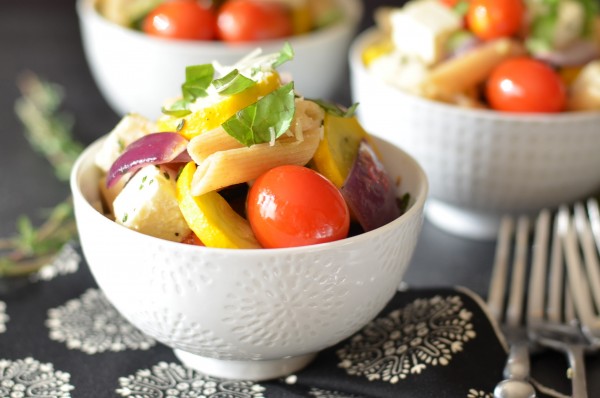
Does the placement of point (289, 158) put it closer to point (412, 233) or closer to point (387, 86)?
point (412, 233)

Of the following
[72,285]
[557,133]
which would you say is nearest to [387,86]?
[557,133]

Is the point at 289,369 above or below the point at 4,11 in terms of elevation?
above

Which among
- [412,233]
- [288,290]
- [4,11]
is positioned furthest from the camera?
[4,11]

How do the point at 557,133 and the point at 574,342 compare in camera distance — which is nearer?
the point at 574,342

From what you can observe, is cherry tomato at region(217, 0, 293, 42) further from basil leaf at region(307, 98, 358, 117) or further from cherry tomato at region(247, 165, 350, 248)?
cherry tomato at region(247, 165, 350, 248)

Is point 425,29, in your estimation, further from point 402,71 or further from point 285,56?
point 285,56

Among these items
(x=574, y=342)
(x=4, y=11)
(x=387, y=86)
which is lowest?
(x=4, y=11)

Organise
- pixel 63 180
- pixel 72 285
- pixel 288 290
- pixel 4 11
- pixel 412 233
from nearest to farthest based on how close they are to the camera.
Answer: pixel 288 290 < pixel 412 233 < pixel 72 285 < pixel 63 180 < pixel 4 11

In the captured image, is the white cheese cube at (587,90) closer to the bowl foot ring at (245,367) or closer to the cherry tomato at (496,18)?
the cherry tomato at (496,18)

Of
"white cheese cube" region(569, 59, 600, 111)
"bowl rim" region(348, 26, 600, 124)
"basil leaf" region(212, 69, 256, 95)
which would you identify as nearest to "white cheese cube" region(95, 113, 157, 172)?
"basil leaf" region(212, 69, 256, 95)
